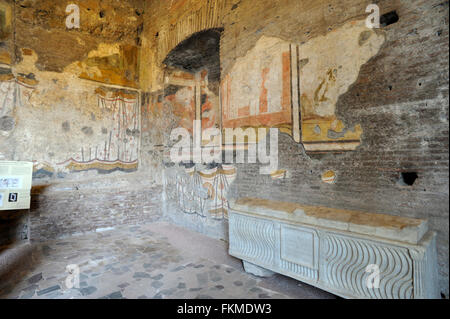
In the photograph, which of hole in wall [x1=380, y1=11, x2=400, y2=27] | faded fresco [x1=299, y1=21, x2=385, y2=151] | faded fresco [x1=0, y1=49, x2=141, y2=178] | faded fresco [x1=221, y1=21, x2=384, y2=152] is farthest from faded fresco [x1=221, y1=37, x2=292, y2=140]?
faded fresco [x1=0, y1=49, x2=141, y2=178]

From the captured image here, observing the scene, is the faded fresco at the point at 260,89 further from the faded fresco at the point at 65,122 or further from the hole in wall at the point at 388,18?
the faded fresco at the point at 65,122

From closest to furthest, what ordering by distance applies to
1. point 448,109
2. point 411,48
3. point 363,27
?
point 448,109
point 411,48
point 363,27

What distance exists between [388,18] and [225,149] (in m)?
2.72

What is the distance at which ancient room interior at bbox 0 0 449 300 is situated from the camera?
2457mm

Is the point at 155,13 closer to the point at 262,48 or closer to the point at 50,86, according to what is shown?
the point at 50,86

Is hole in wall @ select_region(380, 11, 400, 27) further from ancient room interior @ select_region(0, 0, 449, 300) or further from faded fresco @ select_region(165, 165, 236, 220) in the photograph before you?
faded fresco @ select_region(165, 165, 236, 220)

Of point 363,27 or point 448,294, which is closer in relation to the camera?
point 448,294

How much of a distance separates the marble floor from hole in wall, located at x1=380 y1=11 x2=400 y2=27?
9.50ft

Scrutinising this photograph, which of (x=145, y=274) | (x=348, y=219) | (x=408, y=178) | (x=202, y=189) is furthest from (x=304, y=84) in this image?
(x=145, y=274)

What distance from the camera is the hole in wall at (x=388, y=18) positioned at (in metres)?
2.65

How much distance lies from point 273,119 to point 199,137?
237 cm

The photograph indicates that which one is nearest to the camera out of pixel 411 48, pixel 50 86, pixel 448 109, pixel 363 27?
pixel 448 109
